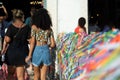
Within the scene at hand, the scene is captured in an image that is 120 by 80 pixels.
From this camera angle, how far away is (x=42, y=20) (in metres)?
8.72

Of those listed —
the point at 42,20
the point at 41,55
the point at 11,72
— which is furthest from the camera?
the point at 11,72

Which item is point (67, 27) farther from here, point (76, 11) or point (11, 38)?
point (11, 38)

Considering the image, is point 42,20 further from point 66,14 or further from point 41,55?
point 66,14

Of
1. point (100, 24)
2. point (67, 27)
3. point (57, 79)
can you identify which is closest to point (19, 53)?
point (57, 79)

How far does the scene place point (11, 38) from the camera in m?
8.64

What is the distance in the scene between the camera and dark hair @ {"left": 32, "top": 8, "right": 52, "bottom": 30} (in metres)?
8.66

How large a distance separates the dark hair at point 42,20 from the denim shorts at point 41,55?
0.41m

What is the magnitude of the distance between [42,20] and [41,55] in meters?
0.70

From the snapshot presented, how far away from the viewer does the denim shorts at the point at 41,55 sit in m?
8.55

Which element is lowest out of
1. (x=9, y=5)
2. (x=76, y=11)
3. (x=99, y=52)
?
(x=9, y=5)

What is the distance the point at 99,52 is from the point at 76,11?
10.5 m

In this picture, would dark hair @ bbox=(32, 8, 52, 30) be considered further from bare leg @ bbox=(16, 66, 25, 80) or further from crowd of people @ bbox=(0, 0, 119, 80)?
bare leg @ bbox=(16, 66, 25, 80)

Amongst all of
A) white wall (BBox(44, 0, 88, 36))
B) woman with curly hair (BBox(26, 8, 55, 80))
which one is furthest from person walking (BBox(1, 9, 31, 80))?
white wall (BBox(44, 0, 88, 36))

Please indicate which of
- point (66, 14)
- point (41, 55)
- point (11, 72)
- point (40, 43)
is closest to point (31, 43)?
point (40, 43)
